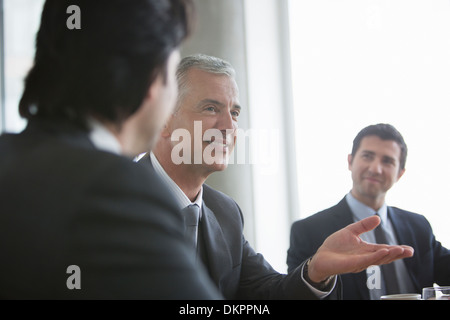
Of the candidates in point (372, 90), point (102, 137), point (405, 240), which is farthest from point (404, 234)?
point (102, 137)

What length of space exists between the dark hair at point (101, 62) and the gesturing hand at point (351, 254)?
0.74m

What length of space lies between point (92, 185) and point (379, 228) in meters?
2.03

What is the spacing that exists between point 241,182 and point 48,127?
2.83 metres

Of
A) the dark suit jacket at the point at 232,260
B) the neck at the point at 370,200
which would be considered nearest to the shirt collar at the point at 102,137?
the dark suit jacket at the point at 232,260

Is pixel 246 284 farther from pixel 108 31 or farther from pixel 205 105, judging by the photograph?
pixel 108 31

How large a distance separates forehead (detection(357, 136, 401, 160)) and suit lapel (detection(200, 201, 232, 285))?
124 cm

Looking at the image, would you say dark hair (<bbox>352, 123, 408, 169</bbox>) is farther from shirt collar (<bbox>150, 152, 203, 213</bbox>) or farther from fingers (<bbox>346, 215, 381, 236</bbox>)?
fingers (<bbox>346, 215, 381, 236</bbox>)

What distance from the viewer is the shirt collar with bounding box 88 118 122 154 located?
2.04ft

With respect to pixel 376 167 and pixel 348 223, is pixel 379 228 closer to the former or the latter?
pixel 348 223

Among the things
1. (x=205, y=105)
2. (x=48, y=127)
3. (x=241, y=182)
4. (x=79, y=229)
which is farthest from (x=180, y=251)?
(x=241, y=182)

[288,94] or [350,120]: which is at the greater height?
[288,94]

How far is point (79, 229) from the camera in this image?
0.50 m

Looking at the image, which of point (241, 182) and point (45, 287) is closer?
point (45, 287)

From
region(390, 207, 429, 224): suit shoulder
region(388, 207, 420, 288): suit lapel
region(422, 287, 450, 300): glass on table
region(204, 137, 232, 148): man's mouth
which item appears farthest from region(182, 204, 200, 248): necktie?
region(390, 207, 429, 224): suit shoulder
